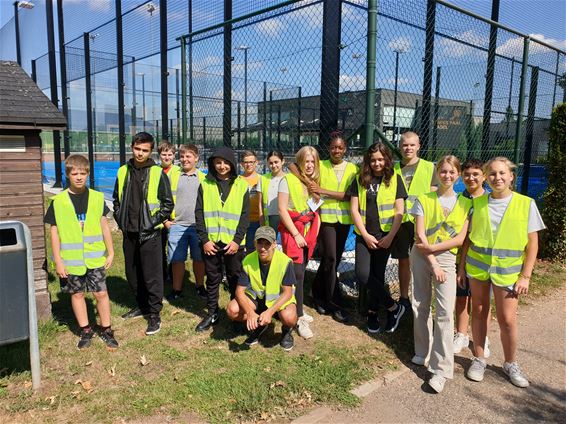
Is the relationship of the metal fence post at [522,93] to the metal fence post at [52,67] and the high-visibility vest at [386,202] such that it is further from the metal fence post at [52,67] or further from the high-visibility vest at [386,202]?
the metal fence post at [52,67]

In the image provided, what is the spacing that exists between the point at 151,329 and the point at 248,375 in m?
1.33

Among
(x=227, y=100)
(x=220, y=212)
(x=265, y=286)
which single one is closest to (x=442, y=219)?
(x=265, y=286)

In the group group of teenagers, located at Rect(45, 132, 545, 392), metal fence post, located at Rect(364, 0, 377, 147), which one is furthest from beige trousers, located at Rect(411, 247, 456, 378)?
metal fence post, located at Rect(364, 0, 377, 147)

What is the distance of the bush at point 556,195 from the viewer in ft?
21.7

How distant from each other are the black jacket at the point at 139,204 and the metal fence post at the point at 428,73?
11.9 ft

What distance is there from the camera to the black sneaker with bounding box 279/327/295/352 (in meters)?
3.94

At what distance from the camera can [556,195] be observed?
6770 mm

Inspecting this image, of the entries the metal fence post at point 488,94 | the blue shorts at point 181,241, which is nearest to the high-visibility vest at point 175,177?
the blue shorts at point 181,241

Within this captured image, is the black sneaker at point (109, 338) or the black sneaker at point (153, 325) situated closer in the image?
the black sneaker at point (109, 338)

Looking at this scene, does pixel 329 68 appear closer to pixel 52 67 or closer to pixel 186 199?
pixel 186 199

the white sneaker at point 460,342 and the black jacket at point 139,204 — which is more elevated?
the black jacket at point 139,204

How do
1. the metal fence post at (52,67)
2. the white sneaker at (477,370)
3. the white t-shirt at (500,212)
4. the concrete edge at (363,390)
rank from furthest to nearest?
the metal fence post at (52,67) < the white sneaker at (477,370) < the white t-shirt at (500,212) < the concrete edge at (363,390)

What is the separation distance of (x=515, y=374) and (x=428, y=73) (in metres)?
4.20

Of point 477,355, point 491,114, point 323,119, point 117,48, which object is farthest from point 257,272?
point 117,48
